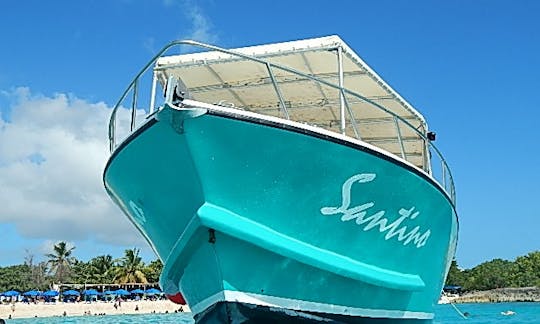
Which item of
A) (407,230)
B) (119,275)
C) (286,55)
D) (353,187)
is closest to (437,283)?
(407,230)

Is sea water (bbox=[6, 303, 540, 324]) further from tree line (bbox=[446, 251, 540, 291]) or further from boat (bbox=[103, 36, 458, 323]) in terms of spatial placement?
tree line (bbox=[446, 251, 540, 291])

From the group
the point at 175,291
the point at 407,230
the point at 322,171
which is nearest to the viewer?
the point at 322,171

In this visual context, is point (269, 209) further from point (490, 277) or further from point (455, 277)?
point (455, 277)

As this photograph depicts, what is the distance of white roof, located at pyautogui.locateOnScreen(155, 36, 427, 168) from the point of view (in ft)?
24.9

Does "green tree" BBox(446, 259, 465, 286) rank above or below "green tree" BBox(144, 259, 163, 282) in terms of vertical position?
above

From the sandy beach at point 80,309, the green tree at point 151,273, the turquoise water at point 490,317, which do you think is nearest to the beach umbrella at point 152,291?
the sandy beach at point 80,309

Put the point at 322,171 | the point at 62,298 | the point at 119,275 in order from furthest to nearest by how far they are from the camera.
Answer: the point at 119,275, the point at 62,298, the point at 322,171

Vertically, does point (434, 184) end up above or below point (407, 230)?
above

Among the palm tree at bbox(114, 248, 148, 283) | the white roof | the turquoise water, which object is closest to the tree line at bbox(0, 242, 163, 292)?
the palm tree at bbox(114, 248, 148, 283)

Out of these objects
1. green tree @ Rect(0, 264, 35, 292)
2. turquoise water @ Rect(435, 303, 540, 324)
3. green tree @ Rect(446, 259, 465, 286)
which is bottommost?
turquoise water @ Rect(435, 303, 540, 324)

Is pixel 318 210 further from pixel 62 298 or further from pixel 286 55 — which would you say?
pixel 62 298

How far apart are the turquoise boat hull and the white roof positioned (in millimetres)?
1198

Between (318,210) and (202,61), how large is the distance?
109 inches

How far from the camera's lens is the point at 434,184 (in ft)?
24.1
